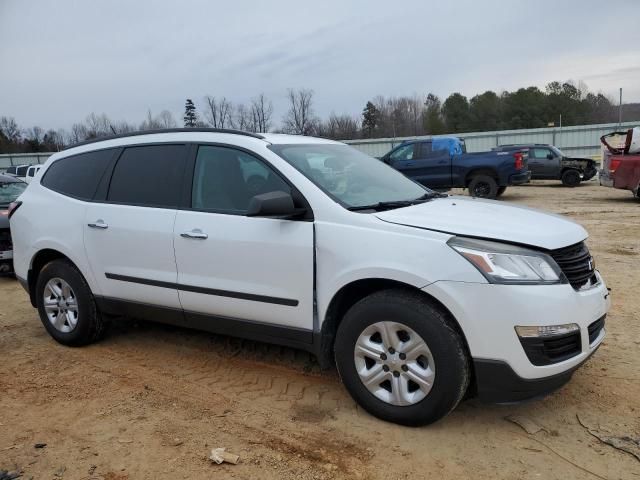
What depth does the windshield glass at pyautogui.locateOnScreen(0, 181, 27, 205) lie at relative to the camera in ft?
27.6

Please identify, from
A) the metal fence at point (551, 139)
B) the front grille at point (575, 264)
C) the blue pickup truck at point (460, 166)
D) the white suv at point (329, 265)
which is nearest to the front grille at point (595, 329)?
the white suv at point (329, 265)

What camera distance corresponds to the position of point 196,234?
3.75m

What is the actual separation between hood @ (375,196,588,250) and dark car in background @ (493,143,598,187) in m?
18.6

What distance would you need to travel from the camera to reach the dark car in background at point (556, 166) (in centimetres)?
2083

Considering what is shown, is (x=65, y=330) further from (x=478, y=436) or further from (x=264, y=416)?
(x=478, y=436)

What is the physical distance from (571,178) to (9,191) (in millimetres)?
19528

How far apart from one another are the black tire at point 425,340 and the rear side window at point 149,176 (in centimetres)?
173

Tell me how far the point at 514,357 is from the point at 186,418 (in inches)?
81.4

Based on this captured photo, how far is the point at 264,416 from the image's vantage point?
133 inches

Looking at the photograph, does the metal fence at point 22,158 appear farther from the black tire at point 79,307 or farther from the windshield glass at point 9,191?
the black tire at point 79,307

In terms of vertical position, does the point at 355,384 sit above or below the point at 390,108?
below

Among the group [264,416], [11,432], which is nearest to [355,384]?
[264,416]

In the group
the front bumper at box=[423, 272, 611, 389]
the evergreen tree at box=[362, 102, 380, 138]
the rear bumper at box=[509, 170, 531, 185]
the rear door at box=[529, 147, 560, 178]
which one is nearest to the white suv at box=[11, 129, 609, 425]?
the front bumper at box=[423, 272, 611, 389]

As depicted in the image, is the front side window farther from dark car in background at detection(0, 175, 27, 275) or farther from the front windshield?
the front windshield
